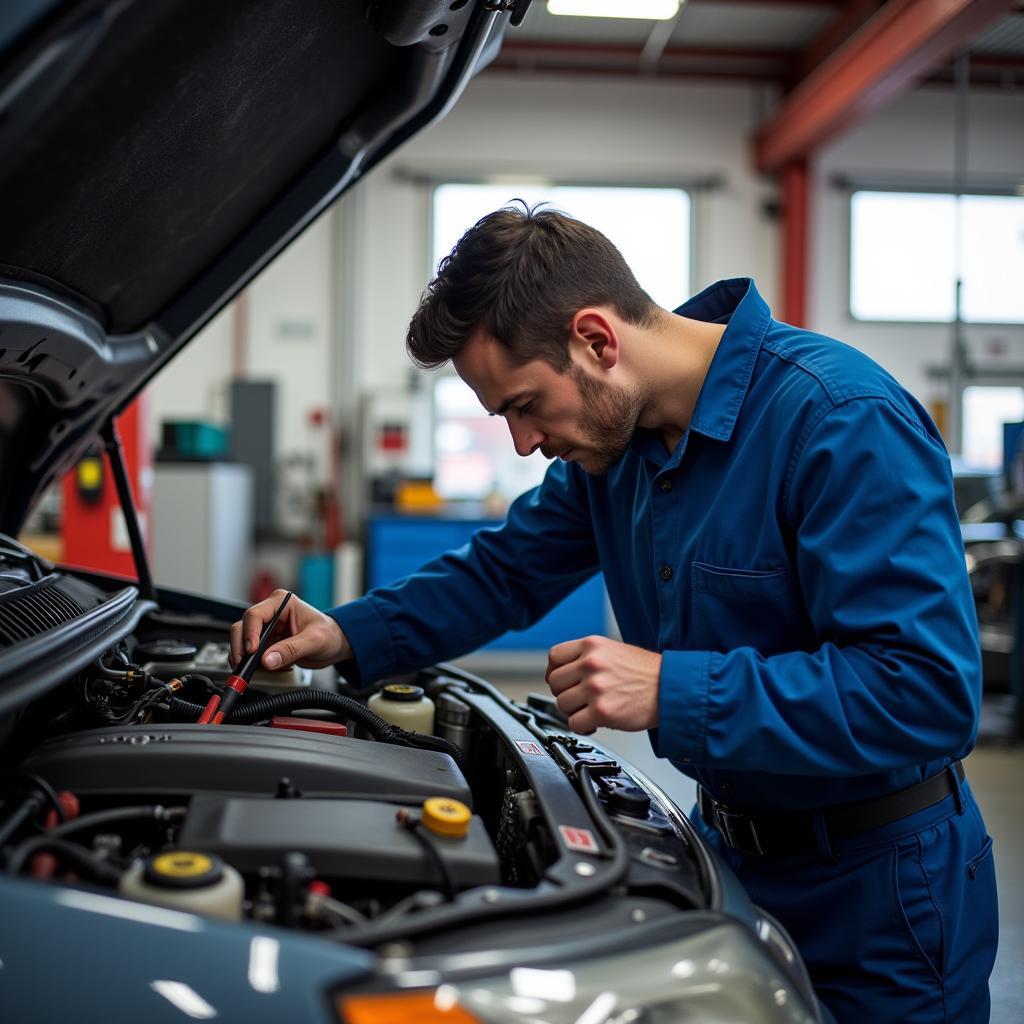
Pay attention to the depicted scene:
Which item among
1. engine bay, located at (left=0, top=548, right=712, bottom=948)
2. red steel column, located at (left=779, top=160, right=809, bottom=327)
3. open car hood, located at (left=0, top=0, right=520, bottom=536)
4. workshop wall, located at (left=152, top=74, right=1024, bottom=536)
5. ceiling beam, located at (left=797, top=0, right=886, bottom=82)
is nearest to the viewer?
engine bay, located at (left=0, top=548, right=712, bottom=948)

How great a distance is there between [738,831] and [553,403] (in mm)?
575

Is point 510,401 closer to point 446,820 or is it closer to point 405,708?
point 405,708

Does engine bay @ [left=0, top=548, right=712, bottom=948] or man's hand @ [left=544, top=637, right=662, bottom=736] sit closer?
engine bay @ [left=0, top=548, right=712, bottom=948]

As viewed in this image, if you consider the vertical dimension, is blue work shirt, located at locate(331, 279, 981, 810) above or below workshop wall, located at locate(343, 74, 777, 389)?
below

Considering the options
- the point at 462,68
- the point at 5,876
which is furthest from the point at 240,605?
A: the point at 5,876

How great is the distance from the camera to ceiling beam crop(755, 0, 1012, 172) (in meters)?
4.75

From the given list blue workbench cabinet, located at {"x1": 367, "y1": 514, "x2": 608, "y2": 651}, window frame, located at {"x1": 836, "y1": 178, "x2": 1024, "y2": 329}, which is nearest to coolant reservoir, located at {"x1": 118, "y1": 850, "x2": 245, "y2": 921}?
blue workbench cabinet, located at {"x1": 367, "y1": 514, "x2": 608, "y2": 651}

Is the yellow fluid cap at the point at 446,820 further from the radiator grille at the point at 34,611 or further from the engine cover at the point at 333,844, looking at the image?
the radiator grille at the point at 34,611

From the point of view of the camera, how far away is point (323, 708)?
128 centimetres

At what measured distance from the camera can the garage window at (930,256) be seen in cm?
734

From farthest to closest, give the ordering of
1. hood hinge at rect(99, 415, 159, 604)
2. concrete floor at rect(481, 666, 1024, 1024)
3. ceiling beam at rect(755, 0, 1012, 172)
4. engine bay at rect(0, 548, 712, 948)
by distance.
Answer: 1. ceiling beam at rect(755, 0, 1012, 172)
2. concrete floor at rect(481, 666, 1024, 1024)
3. hood hinge at rect(99, 415, 159, 604)
4. engine bay at rect(0, 548, 712, 948)

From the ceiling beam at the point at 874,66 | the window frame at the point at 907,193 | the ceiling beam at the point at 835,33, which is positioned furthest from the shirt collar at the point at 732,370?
the window frame at the point at 907,193

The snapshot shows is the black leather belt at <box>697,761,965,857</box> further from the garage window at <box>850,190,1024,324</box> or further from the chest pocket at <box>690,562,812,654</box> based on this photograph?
the garage window at <box>850,190,1024,324</box>

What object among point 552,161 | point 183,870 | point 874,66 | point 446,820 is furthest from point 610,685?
point 552,161
